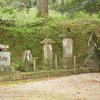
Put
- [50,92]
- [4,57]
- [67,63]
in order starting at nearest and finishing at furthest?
[50,92] < [4,57] < [67,63]

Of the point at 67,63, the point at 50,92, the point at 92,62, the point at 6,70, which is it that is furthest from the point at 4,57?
the point at 92,62

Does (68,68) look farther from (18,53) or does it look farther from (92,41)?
(18,53)

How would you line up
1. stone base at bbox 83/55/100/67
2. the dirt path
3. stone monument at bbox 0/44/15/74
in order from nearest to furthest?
1. the dirt path
2. stone monument at bbox 0/44/15/74
3. stone base at bbox 83/55/100/67

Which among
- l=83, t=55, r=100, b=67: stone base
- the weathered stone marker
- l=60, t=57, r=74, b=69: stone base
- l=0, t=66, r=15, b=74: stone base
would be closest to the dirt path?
l=0, t=66, r=15, b=74: stone base

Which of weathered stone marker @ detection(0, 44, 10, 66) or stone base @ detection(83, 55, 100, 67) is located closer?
weathered stone marker @ detection(0, 44, 10, 66)

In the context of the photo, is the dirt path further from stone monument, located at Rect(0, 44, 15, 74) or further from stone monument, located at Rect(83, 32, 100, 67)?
stone monument, located at Rect(83, 32, 100, 67)

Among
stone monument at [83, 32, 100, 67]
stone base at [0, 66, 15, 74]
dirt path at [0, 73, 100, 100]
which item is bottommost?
dirt path at [0, 73, 100, 100]

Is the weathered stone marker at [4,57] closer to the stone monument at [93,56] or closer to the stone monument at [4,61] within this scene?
the stone monument at [4,61]

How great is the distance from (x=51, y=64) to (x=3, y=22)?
7.17m

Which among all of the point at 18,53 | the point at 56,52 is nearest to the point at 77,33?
the point at 56,52

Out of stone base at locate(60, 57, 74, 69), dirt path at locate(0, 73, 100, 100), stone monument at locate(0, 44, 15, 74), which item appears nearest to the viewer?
dirt path at locate(0, 73, 100, 100)

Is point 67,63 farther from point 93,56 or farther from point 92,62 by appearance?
point 93,56

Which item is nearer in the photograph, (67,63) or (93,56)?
(67,63)

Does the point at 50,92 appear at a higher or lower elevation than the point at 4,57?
lower
